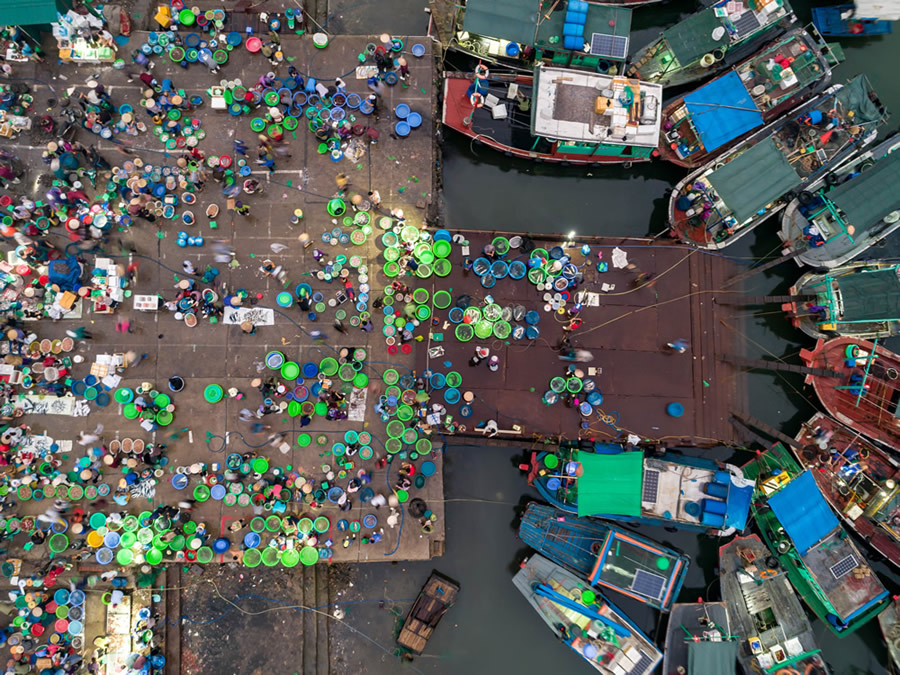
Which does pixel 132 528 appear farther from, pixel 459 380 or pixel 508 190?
pixel 508 190

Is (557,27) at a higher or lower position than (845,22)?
lower

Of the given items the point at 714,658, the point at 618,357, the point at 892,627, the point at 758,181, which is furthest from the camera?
the point at 618,357

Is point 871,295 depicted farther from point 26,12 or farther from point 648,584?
point 26,12

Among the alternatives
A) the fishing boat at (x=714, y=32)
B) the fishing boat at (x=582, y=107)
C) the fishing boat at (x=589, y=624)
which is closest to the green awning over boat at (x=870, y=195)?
the fishing boat at (x=714, y=32)

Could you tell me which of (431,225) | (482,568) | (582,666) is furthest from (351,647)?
(431,225)

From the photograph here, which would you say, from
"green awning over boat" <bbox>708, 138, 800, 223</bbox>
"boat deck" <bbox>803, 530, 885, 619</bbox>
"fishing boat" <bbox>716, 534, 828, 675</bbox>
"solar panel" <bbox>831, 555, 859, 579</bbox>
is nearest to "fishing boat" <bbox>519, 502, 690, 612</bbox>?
"fishing boat" <bbox>716, 534, 828, 675</bbox>

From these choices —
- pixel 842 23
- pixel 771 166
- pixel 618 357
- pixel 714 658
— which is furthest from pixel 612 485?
pixel 842 23

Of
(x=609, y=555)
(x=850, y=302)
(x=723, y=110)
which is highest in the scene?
(x=723, y=110)
